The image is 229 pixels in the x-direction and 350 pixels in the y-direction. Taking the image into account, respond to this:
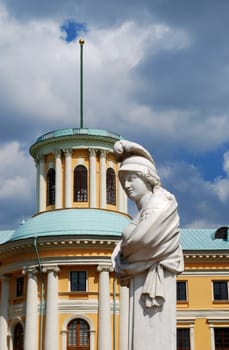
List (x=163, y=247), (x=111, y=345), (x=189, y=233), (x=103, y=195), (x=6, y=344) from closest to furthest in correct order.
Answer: (x=163, y=247) < (x=111, y=345) < (x=6, y=344) < (x=103, y=195) < (x=189, y=233)

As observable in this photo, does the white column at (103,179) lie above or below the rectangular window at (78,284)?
above

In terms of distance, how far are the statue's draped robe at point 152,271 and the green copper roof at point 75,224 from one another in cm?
3291

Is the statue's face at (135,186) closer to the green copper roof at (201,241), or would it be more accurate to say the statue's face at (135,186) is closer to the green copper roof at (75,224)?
the green copper roof at (75,224)

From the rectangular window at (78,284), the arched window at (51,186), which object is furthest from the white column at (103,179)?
the rectangular window at (78,284)

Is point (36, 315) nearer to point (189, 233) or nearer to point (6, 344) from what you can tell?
point (6, 344)

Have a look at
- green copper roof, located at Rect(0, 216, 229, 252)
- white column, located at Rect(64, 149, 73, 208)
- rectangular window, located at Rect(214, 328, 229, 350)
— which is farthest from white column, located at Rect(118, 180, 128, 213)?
rectangular window, located at Rect(214, 328, 229, 350)

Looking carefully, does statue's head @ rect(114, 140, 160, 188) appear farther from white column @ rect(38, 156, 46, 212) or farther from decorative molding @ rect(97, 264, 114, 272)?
white column @ rect(38, 156, 46, 212)

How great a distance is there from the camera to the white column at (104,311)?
37500mm

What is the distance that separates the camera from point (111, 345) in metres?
37.8

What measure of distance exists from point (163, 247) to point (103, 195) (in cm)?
3777

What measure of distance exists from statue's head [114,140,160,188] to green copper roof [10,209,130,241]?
32569mm

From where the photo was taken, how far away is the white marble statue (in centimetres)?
548

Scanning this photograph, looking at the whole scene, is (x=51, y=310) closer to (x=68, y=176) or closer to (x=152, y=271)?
(x=68, y=176)

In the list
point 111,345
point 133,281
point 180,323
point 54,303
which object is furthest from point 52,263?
point 133,281
